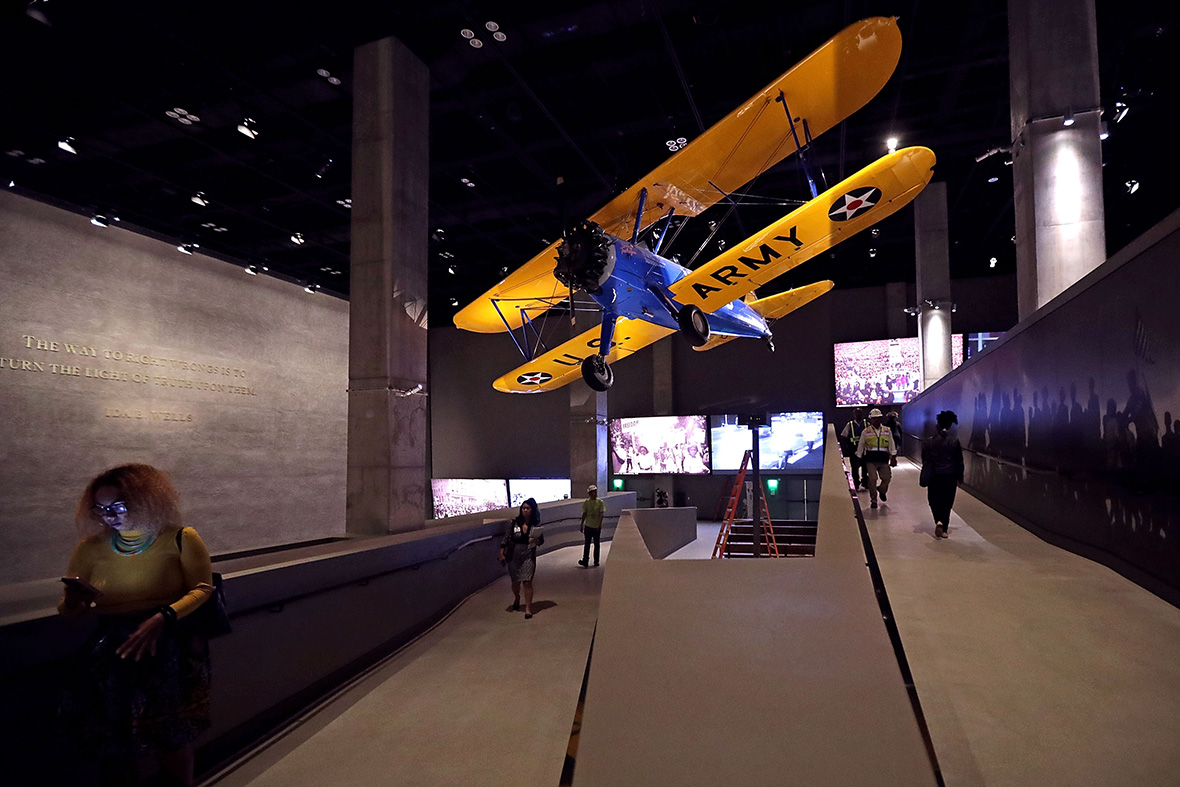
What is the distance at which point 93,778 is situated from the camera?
3078mm

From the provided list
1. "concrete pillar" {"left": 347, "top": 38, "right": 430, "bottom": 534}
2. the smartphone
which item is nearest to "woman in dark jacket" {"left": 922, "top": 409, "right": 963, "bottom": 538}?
the smartphone

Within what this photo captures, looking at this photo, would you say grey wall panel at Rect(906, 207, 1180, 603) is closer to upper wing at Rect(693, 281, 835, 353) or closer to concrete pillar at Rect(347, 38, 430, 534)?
upper wing at Rect(693, 281, 835, 353)

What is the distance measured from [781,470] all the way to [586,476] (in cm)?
534

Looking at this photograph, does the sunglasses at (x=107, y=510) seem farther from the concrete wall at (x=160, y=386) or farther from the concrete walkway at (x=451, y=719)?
the concrete wall at (x=160, y=386)

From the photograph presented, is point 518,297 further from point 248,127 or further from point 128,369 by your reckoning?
point 128,369

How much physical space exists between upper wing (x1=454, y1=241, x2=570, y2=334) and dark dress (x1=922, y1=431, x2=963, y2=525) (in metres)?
5.01

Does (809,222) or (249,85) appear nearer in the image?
(809,222)

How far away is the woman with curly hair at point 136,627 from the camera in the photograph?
2.05 meters

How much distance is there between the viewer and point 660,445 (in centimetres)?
1748

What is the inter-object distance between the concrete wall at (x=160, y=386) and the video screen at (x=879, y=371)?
41.3ft

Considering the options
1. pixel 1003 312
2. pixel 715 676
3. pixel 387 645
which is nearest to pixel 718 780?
pixel 715 676

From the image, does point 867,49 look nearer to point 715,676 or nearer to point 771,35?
point 771,35

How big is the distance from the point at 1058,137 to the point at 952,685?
20.6 feet

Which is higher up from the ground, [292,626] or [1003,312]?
[1003,312]
